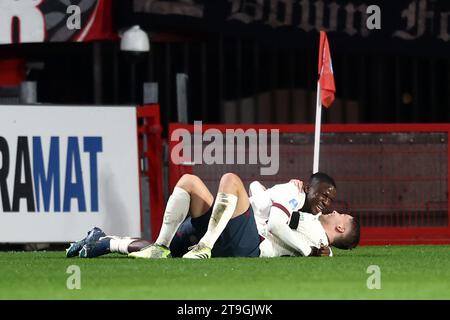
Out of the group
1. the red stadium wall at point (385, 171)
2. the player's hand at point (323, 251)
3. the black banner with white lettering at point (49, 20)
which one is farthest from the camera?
the black banner with white lettering at point (49, 20)

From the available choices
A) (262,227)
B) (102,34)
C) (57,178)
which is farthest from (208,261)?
(102,34)

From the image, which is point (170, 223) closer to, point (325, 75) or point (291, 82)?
point (325, 75)

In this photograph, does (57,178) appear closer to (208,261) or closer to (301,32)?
(208,261)

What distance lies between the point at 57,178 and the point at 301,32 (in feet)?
15.1

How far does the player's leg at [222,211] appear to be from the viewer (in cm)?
1371

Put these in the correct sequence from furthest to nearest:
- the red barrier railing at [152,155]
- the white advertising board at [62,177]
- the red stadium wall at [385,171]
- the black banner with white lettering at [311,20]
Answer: the black banner with white lettering at [311,20] < the red stadium wall at [385,171] < the red barrier railing at [152,155] < the white advertising board at [62,177]

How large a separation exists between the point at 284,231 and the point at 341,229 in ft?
2.15

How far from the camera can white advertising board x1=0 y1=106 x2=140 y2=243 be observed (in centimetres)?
1596

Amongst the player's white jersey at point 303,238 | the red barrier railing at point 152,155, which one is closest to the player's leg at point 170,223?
the player's white jersey at point 303,238

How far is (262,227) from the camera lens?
1441 cm

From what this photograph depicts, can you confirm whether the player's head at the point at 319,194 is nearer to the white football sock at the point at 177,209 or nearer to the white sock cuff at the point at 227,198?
the white sock cuff at the point at 227,198

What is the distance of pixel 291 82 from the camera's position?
813 inches

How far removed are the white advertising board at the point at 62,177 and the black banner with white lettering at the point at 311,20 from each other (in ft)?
10.5
